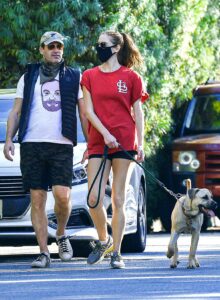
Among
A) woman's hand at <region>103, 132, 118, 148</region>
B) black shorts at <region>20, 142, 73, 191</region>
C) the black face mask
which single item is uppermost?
the black face mask

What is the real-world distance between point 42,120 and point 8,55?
802 centimetres

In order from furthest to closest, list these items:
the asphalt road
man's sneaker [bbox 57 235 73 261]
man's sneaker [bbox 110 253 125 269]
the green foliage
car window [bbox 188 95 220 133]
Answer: car window [bbox 188 95 220 133] → the green foliage → man's sneaker [bbox 57 235 73 261] → man's sneaker [bbox 110 253 125 269] → the asphalt road

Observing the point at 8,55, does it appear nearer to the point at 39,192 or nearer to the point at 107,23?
the point at 107,23

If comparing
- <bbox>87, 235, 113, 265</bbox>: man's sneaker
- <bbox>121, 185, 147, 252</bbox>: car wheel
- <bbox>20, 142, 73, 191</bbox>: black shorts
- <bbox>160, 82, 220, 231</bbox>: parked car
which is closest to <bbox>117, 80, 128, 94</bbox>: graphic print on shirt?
<bbox>20, 142, 73, 191</bbox>: black shorts

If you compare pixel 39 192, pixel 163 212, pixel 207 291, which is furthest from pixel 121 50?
pixel 163 212

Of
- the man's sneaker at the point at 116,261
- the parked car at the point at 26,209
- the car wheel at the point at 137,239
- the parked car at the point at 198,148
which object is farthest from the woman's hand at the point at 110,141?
the parked car at the point at 198,148

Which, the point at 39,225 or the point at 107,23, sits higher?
the point at 107,23

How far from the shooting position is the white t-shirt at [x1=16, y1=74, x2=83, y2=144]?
492 inches

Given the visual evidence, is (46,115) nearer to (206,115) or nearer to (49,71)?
(49,71)

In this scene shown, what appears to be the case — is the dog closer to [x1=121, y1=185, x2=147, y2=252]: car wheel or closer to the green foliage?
[x1=121, y1=185, x2=147, y2=252]: car wheel

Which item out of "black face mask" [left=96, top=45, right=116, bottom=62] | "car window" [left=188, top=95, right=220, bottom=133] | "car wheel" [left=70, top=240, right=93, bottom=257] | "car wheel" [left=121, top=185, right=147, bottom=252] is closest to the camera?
"black face mask" [left=96, top=45, right=116, bottom=62]

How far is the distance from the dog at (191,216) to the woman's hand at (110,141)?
82cm

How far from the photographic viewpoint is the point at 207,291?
394 inches

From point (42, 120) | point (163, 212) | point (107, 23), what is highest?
point (107, 23)
